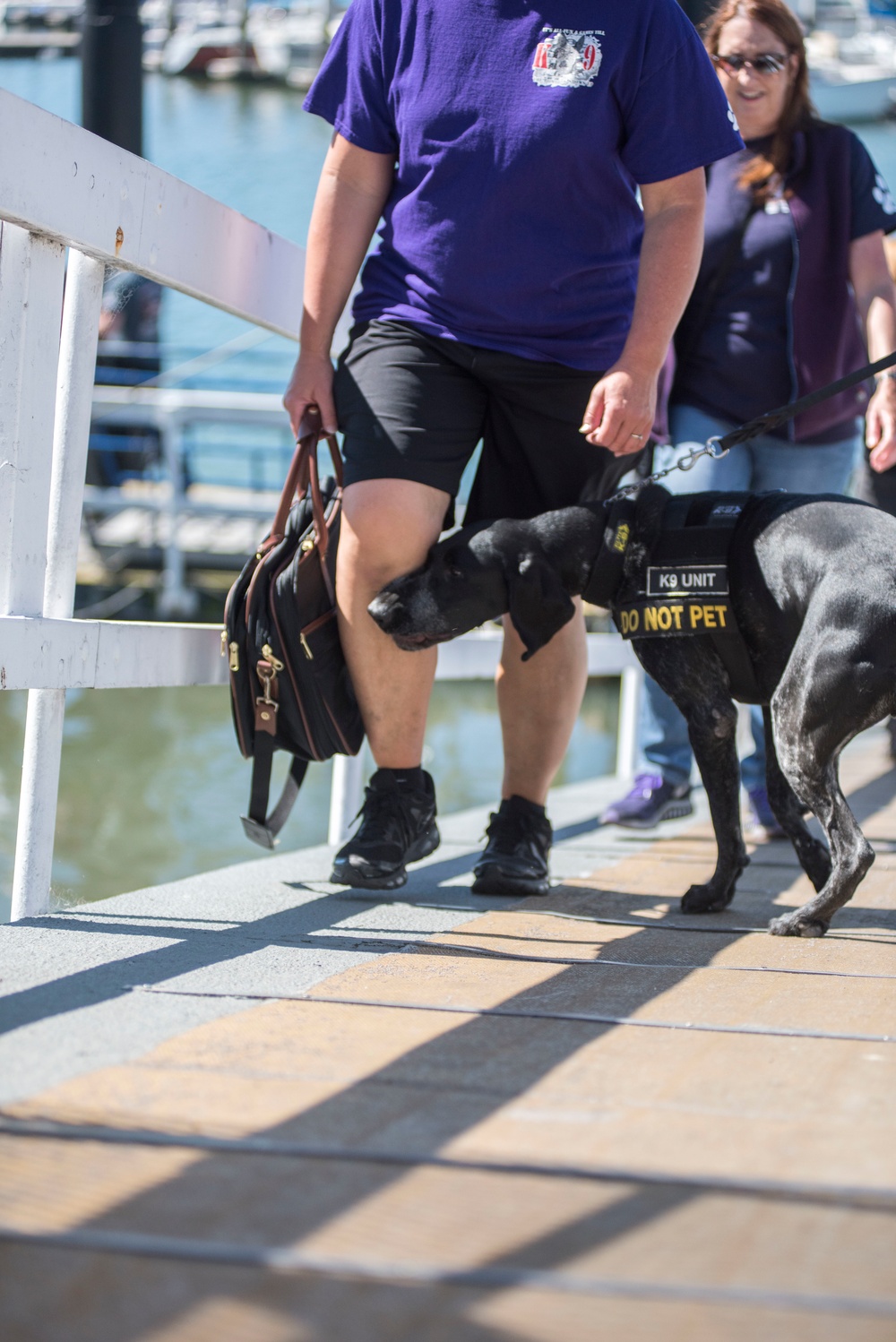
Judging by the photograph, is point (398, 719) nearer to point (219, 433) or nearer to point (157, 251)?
point (157, 251)

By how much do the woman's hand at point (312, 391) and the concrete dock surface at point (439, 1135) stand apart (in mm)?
941

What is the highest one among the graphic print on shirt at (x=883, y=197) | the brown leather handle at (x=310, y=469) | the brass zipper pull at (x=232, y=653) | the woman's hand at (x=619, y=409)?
the graphic print on shirt at (x=883, y=197)

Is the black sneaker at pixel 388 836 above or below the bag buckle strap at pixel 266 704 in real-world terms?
below

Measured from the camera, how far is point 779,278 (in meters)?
3.09

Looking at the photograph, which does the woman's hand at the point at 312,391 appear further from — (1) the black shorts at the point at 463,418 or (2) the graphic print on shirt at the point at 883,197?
(2) the graphic print on shirt at the point at 883,197

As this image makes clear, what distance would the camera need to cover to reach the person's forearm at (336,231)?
2.47 metres

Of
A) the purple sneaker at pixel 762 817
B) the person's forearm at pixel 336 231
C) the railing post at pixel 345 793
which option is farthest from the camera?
the purple sneaker at pixel 762 817

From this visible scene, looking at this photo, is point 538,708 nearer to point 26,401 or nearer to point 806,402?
point 806,402

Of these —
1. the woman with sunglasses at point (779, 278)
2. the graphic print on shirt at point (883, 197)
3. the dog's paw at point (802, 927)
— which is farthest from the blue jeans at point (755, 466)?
the dog's paw at point (802, 927)

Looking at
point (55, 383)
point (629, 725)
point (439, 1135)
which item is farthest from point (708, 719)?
point (629, 725)

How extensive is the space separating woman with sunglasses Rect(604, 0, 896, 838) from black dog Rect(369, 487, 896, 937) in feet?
2.58

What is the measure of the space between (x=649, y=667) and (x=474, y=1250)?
161 cm

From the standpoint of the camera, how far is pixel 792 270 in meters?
3.08

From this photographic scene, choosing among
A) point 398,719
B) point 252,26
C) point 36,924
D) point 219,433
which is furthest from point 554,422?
point 252,26
